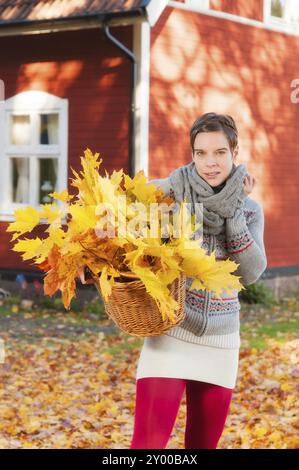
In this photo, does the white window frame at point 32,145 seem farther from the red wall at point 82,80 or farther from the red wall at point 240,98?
the red wall at point 240,98

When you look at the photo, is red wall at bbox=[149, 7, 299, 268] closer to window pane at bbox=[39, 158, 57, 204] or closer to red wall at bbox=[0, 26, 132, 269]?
red wall at bbox=[0, 26, 132, 269]

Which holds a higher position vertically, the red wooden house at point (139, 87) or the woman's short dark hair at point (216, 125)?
the red wooden house at point (139, 87)

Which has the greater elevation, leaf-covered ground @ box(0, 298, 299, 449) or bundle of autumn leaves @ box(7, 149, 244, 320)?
bundle of autumn leaves @ box(7, 149, 244, 320)

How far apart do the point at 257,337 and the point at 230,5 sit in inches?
218

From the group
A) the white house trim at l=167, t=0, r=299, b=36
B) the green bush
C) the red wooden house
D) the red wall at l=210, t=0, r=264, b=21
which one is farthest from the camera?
the red wall at l=210, t=0, r=264, b=21

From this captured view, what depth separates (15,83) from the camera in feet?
45.0

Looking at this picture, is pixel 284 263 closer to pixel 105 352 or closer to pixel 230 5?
pixel 230 5

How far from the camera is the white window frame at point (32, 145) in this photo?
13.2 metres

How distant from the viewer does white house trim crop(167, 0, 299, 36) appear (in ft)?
42.5

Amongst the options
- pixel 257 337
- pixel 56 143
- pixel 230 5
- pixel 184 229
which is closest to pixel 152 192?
pixel 184 229

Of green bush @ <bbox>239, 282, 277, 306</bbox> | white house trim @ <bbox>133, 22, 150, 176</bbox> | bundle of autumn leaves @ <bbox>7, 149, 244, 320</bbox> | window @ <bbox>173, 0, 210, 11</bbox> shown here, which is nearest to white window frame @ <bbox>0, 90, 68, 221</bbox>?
white house trim @ <bbox>133, 22, 150, 176</bbox>

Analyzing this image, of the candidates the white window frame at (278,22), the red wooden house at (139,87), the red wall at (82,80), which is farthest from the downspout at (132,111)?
the white window frame at (278,22)

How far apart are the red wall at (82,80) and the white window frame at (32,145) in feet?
0.34

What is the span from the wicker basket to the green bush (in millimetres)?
10082
